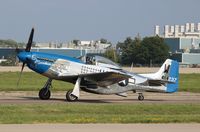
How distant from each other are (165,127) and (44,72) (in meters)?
13.9

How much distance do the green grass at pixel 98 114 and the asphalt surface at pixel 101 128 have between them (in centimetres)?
123

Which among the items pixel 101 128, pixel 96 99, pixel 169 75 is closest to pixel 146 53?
pixel 169 75

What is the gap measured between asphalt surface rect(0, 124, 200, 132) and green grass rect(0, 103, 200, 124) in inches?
48.3

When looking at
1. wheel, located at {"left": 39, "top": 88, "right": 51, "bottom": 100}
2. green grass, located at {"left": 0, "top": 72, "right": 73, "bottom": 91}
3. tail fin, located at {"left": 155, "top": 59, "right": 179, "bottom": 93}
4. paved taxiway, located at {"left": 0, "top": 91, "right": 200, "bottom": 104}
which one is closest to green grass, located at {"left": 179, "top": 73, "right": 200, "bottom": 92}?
paved taxiway, located at {"left": 0, "top": 91, "right": 200, "bottom": 104}

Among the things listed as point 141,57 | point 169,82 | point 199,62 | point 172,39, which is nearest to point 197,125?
point 169,82

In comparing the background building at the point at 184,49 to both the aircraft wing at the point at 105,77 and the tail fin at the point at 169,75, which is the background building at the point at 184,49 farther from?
the aircraft wing at the point at 105,77

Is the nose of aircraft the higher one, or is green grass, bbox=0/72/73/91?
the nose of aircraft

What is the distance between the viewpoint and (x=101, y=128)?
15.3m

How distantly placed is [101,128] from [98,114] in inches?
220

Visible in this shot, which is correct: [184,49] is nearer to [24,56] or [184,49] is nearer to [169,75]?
[169,75]

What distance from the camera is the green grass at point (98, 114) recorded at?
1773 centimetres

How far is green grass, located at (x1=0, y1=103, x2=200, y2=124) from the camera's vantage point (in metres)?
17.7

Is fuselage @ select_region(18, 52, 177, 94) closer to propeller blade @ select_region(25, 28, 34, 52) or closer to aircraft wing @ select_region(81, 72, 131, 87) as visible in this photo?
aircraft wing @ select_region(81, 72, 131, 87)

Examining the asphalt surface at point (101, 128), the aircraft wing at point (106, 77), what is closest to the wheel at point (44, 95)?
the aircraft wing at point (106, 77)
